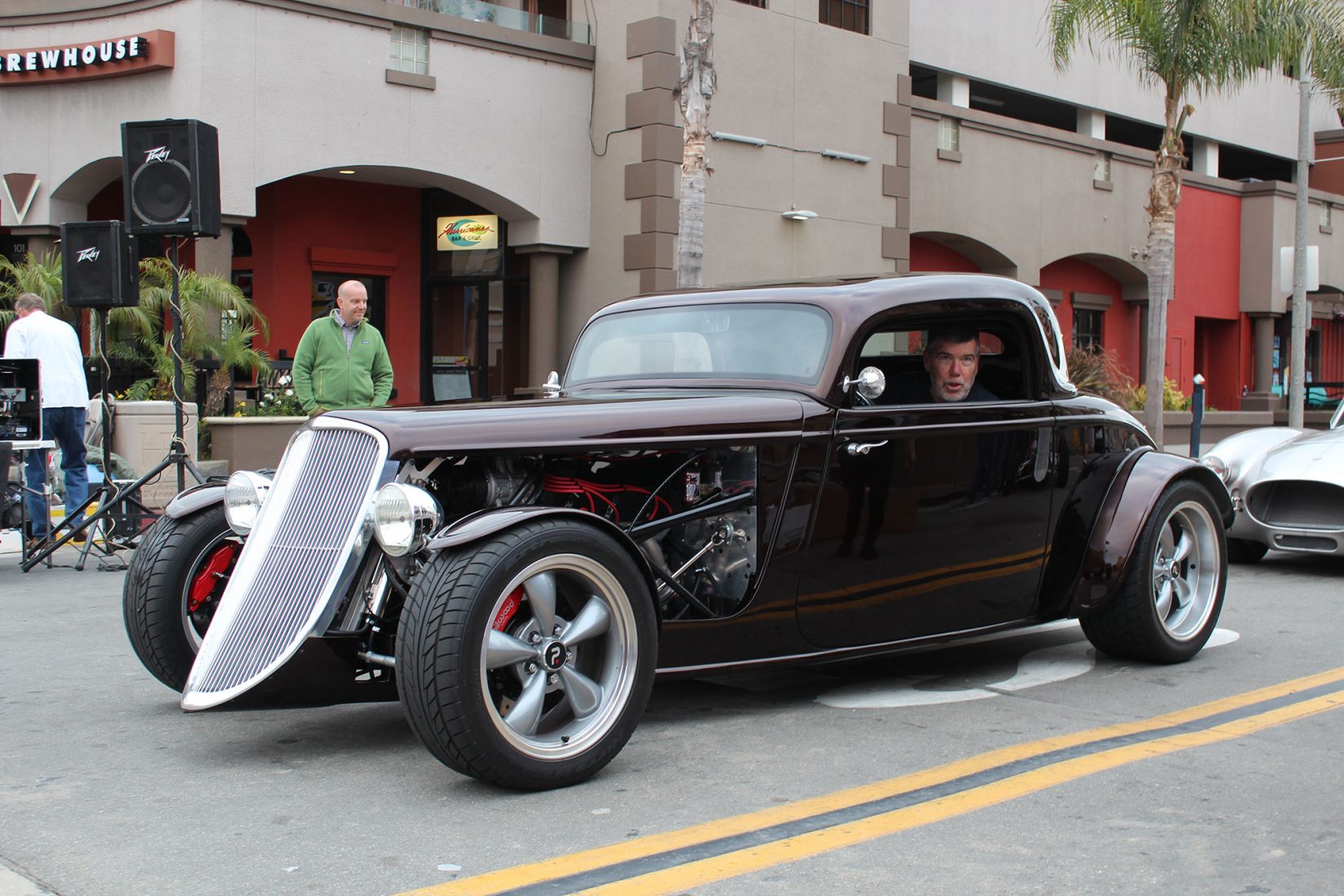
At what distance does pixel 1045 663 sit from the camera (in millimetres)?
6320

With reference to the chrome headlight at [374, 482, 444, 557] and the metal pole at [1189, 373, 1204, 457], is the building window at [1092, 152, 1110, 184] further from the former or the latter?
the chrome headlight at [374, 482, 444, 557]

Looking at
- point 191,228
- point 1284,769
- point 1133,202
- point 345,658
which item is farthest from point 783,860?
point 1133,202

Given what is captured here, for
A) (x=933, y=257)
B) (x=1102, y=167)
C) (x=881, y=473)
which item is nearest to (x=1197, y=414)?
(x=933, y=257)

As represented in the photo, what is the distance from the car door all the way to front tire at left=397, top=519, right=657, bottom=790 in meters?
0.89

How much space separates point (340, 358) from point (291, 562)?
5.14m

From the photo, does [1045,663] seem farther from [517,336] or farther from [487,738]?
[517,336]

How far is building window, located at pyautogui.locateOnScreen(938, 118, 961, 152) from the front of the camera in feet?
78.2

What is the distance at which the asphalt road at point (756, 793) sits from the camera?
360cm

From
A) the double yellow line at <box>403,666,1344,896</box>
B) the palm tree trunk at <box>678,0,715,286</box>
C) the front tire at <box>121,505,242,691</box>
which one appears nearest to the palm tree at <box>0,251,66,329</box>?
the palm tree trunk at <box>678,0,715,286</box>

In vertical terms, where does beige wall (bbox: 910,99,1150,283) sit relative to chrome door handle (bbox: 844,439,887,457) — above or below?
above

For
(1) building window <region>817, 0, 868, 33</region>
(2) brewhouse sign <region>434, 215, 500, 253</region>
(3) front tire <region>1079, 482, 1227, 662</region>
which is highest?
(1) building window <region>817, 0, 868, 33</region>

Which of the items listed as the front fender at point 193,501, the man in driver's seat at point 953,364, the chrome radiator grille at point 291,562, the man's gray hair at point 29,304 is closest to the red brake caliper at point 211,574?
the front fender at point 193,501

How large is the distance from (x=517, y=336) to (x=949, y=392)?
50.5ft

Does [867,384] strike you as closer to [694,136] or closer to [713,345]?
[713,345]
